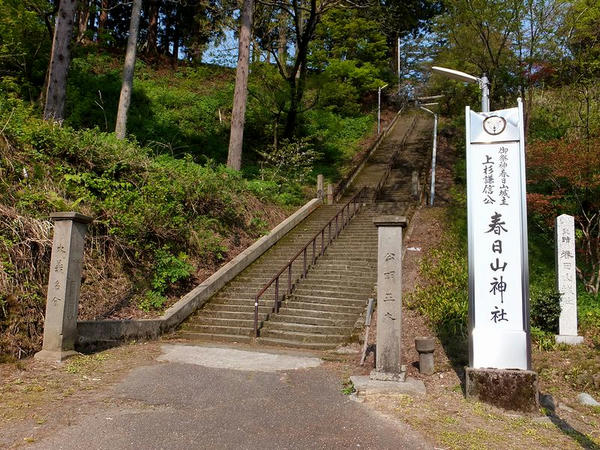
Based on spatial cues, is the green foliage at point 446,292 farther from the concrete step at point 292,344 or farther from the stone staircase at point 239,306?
the stone staircase at point 239,306

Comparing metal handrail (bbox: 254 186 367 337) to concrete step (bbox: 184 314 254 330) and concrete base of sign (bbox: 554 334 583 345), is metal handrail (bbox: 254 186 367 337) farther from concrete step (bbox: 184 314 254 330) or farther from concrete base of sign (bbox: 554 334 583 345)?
concrete base of sign (bbox: 554 334 583 345)

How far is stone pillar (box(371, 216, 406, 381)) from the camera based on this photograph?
A: 6090 mm

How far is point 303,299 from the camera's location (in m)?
10.3

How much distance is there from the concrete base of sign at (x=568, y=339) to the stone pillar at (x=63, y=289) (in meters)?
8.79

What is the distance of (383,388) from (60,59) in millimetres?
11850

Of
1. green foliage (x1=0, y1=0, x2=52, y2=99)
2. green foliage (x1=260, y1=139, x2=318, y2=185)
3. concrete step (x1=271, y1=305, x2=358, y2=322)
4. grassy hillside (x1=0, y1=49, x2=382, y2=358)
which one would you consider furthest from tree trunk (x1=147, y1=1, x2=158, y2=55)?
concrete step (x1=271, y1=305, x2=358, y2=322)

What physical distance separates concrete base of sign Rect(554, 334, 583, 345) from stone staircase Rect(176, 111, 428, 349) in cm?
388

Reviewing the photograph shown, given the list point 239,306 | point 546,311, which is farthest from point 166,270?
point 546,311

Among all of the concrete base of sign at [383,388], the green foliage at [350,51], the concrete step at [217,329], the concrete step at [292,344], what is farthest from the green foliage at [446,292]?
the green foliage at [350,51]

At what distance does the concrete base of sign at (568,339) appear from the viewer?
8.39 m

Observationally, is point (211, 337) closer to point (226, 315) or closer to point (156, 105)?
point (226, 315)

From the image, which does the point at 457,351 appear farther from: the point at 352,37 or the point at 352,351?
the point at 352,37

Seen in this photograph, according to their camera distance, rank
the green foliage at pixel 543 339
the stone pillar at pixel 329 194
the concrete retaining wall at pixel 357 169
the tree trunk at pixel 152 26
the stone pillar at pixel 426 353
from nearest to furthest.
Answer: the stone pillar at pixel 426 353, the green foliage at pixel 543 339, the stone pillar at pixel 329 194, the concrete retaining wall at pixel 357 169, the tree trunk at pixel 152 26

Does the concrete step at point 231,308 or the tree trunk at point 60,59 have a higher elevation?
the tree trunk at point 60,59
